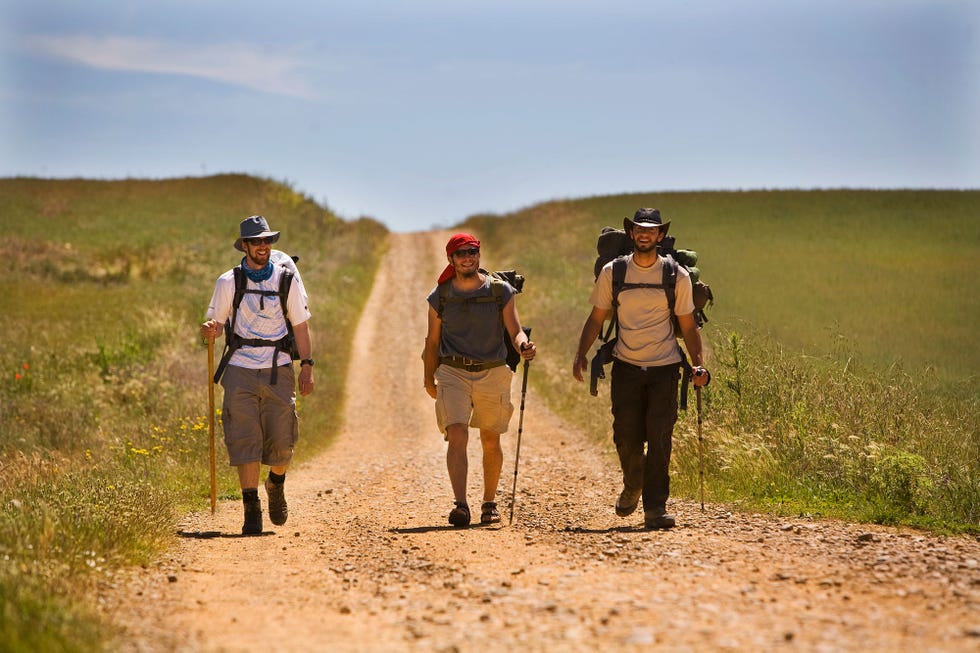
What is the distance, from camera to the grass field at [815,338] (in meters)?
9.56

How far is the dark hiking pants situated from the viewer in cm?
881

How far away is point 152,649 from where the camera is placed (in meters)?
5.04

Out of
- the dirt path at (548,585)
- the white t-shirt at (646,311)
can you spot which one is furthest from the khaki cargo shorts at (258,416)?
the white t-shirt at (646,311)

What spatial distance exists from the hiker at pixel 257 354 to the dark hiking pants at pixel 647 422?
252 centimetres

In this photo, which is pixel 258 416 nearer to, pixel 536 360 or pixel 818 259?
pixel 536 360

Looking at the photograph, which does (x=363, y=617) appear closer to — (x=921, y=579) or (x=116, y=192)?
(x=921, y=579)

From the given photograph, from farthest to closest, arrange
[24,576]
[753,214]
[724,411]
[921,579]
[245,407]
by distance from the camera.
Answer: [753,214], [724,411], [245,407], [921,579], [24,576]

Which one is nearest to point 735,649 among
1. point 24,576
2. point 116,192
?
point 24,576

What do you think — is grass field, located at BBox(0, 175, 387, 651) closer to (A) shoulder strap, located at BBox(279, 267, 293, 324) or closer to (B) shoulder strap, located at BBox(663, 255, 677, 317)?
(A) shoulder strap, located at BBox(279, 267, 293, 324)

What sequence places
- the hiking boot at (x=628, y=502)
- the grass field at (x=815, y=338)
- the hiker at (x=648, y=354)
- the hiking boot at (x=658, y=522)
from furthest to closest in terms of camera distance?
1. the grass field at (x=815, y=338)
2. the hiking boot at (x=628, y=502)
3. the hiker at (x=648, y=354)
4. the hiking boot at (x=658, y=522)

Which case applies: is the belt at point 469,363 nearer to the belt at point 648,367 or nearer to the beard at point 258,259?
the belt at point 648,367

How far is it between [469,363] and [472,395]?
29cm

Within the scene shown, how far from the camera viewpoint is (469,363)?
352 inches

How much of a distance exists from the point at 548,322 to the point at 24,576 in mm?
20479
